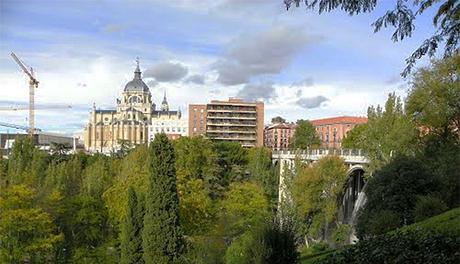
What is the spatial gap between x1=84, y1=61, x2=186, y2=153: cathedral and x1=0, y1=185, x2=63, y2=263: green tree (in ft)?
374

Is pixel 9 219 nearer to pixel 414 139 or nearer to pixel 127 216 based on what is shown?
pixel 127 216

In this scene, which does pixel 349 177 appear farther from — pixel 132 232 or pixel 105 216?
pixel 132 232

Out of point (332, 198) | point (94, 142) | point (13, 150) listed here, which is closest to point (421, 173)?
point (332, 198)

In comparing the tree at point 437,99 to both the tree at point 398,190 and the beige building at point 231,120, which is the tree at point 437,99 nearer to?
the tree at point 398,190

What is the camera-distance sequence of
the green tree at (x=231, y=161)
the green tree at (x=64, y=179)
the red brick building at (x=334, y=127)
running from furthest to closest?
the red brick building at (x=334, y=127), the green tree at (x=231, y=161), the green tree at (x=64, y=179)

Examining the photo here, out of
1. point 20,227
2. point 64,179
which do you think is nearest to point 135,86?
point 64,179

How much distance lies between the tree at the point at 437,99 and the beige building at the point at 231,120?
2550 inches

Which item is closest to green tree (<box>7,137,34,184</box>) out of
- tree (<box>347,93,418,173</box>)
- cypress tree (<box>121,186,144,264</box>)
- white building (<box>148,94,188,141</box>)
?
cypress tree (<box>121,186,144,264</box>)

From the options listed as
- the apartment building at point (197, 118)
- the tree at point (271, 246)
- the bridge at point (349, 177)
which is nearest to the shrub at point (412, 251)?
the tree at point (271, 246)

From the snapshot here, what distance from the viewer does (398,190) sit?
18422mm

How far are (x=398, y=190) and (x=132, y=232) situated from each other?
9587 millimetres

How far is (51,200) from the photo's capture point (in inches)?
756

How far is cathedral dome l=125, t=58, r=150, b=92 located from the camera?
140 metres

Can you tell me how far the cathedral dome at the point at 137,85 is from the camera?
461 ft
